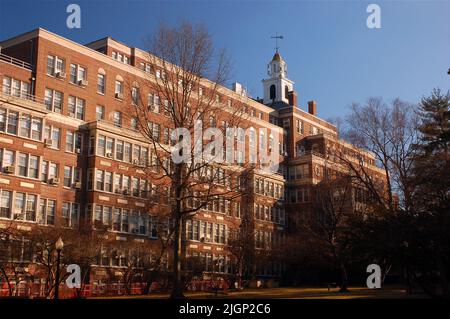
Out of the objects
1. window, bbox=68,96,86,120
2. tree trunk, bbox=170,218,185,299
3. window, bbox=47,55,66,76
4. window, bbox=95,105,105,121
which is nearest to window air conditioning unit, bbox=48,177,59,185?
window, bbox=68,96,86,120

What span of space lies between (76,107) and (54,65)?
4.29 metres

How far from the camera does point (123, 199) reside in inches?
2069

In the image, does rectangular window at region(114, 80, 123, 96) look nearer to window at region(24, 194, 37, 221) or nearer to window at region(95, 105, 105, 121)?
window at region(95, 105, 105, 121)

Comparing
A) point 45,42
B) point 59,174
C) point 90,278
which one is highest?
point 45,42

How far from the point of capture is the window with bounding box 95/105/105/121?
179 ft

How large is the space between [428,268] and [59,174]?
32.2 metres

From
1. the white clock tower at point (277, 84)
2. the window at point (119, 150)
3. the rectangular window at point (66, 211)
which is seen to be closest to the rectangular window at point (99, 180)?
the window at point (119, 150)

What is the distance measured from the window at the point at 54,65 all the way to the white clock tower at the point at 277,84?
48.8 m

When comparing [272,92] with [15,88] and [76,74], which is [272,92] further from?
[15,88]

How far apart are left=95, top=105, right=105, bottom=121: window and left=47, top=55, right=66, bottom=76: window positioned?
499 centimetres

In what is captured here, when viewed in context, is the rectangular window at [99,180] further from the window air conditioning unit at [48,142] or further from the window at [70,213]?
the window air conditioning unit at [48,142]
